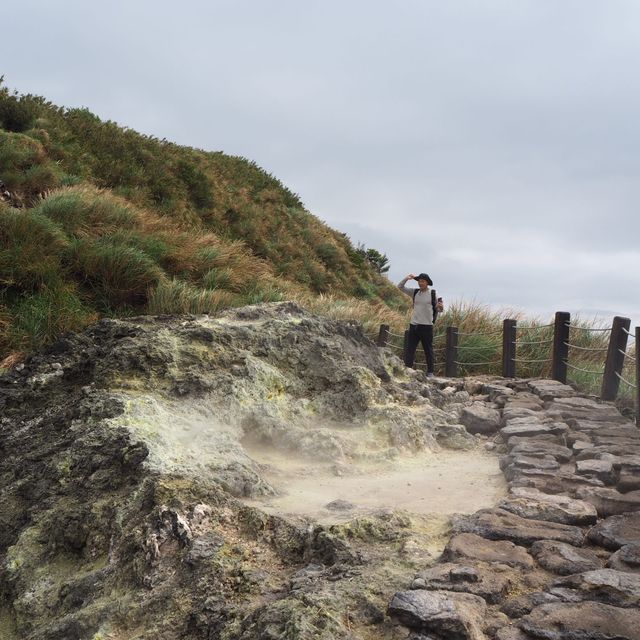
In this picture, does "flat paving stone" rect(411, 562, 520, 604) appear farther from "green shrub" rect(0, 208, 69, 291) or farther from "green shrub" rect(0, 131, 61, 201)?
"green shrub" rect(0, 131, 61, 201)

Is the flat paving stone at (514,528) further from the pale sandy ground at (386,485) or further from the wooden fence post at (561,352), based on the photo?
the wooden fence post at (561,352)

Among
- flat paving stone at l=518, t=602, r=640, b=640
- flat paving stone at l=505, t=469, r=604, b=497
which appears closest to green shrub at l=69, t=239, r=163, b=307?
flat paving stone at l=505, t=469, r=604, b=497

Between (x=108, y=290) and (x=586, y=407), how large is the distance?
5.62m

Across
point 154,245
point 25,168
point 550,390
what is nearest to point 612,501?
point 550,390

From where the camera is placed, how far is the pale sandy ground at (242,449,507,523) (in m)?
4.00

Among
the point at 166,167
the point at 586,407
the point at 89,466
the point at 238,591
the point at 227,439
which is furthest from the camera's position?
the point at 166,167

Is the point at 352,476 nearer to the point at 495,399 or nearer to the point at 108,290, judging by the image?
the point at 495,399

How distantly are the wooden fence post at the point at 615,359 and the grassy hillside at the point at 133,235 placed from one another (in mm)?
4541

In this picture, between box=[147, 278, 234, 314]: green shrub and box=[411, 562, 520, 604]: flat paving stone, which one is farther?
box=[147, 278, 234, 314]: green shrub

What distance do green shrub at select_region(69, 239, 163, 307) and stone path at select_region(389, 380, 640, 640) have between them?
5.00 m

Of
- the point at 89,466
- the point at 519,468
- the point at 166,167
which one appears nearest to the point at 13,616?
the point at 89,466

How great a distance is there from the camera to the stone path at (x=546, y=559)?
2.55 m

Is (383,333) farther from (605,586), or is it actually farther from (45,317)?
(605,586)

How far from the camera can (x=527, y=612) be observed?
267 cm
